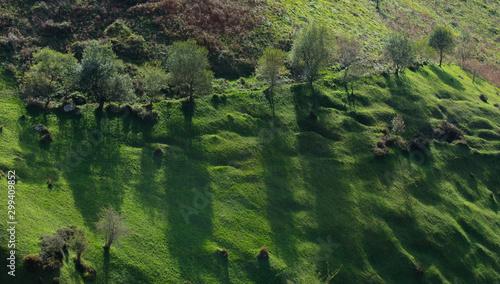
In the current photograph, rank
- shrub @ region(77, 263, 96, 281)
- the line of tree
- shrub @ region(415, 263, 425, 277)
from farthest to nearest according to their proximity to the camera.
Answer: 1. the line of tree
2. shrub @ region(415, 263, 425, 277)
3. shrub @ region(77, 263, 96, 281)

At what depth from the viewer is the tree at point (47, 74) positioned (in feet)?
204

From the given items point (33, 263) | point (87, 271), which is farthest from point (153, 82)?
point (33, 263)

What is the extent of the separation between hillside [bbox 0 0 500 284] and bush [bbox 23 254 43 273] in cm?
70

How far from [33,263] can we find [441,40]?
123353 millimetres

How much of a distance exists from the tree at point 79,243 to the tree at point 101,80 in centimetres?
2713

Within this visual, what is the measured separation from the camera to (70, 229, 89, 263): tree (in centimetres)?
4322

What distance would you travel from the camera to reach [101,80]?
63.3m

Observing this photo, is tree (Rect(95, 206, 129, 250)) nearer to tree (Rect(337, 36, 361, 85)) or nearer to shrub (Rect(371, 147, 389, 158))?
shrub (Rect(371, 147, 389, 158))

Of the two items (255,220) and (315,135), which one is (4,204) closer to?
(255,220)

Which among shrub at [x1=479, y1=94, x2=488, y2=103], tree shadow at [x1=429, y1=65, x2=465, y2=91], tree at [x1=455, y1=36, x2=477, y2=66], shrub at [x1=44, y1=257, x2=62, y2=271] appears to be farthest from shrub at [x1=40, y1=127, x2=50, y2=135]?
tree at [x1=455, y1=36, x2=477, y2=66]

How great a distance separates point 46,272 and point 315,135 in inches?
2045

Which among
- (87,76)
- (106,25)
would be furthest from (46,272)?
(106,25)

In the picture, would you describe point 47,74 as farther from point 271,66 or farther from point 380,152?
point 380,152

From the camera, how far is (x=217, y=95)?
7275 centimetres
